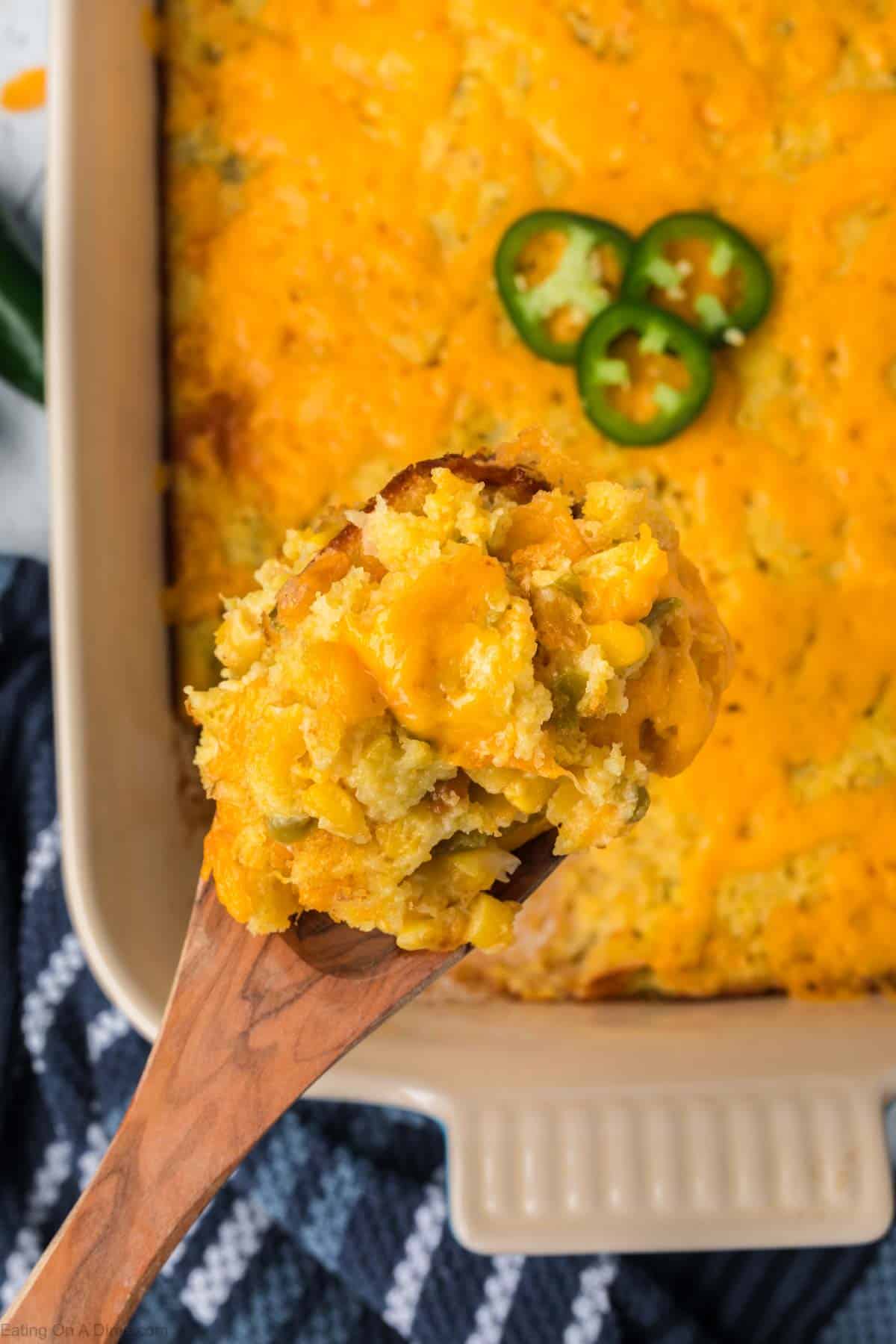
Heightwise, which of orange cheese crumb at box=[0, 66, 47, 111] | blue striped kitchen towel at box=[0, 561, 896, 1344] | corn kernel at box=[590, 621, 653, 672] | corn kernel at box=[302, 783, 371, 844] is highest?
orange cheese crumb at box=[0, 66, 47, 111]

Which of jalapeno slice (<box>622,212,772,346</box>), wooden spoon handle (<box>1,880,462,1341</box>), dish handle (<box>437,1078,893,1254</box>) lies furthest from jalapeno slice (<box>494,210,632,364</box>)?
dish handle (<box>437,1078,893,1254</box>)

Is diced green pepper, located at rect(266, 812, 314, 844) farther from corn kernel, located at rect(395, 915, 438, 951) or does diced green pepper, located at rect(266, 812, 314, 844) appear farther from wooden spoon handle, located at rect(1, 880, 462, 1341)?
wooden spoon handle, located at rect(1, 880, 462, 1341)

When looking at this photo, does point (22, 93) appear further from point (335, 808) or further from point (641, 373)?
point (335, 808)

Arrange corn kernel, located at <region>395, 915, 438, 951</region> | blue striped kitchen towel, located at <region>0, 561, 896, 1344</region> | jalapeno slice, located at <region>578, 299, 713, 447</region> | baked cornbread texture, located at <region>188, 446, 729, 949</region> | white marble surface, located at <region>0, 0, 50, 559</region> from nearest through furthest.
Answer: baked cornbread texture, located at <region>188, 446, 729, 949</region>
corn kernel, located at <region>395, 915, 438, 951</region>
jalapeno slice, located at <region>578, 299, 713, 447</region>
blue striped kitchen towel, located at <region>0, 561, 896, 1344</region>
white marble surface, located at <region>0, 0, 50, 559</region>

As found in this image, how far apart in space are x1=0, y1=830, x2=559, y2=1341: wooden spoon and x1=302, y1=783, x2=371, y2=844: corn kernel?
38 cm

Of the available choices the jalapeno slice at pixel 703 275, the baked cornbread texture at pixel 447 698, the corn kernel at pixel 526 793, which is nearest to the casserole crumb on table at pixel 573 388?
the jalapeno slice at pixel 703 275

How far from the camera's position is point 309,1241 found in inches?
106

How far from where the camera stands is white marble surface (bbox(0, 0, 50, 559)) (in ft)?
9.49

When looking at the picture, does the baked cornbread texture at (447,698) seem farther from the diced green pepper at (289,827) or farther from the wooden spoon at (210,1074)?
the wooden spoon at (210,1074)

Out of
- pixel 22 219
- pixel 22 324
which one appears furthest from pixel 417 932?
pixel 22 219

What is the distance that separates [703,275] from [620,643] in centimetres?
127

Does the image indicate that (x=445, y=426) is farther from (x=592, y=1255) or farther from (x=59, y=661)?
(x=592, y=1255)

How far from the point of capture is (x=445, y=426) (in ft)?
8.17

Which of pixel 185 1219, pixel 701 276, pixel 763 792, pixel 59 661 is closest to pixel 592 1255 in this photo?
pixel 763 792
